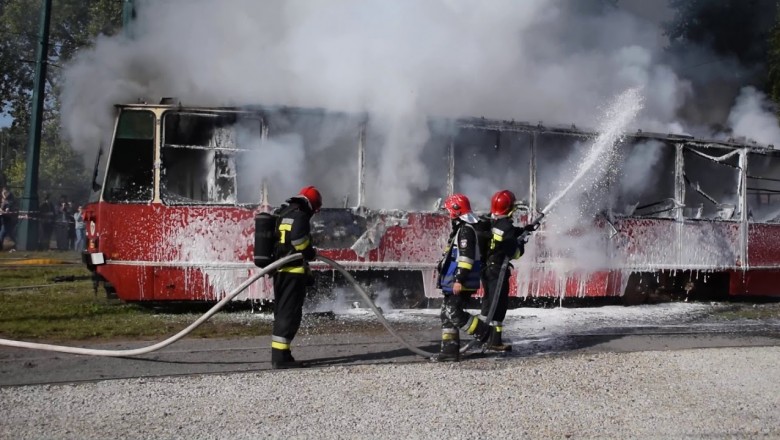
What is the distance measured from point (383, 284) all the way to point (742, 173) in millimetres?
6077

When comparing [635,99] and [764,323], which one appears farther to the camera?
[635,99]

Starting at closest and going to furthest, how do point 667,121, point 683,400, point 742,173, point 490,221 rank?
point 683,400 < point 490,221 < point 742,173 < point 667,121

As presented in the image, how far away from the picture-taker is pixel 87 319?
8.55 metres

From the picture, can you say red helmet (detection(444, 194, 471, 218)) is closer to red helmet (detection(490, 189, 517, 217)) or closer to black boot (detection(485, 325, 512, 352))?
red helmet (detection(490, 189, 517, 217))

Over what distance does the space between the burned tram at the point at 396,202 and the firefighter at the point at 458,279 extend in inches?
94.0

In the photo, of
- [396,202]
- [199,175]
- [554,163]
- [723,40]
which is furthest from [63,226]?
[723,40]

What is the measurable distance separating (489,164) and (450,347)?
402 centimetres

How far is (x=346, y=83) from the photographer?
9.03 m

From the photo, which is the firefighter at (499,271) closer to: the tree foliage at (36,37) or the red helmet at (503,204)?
Answer: the red helmet at (503,204)

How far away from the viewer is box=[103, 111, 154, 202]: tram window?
27.7 ft

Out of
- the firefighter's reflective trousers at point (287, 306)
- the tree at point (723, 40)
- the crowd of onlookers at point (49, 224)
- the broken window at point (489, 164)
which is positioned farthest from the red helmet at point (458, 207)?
Answer: the crowd of onlookers at point (49, 224)

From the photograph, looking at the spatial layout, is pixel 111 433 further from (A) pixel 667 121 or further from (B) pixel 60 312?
(A) pixel 667 121

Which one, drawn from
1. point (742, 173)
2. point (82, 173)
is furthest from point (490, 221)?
point (82, 173)

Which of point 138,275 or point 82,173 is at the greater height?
point 82,173
